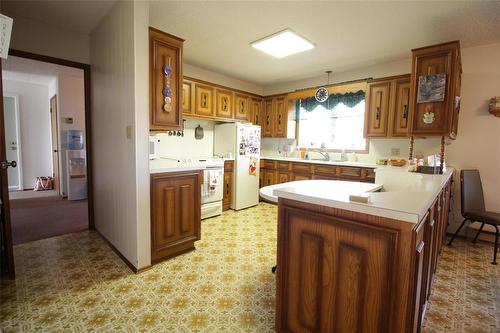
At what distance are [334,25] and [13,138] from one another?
6.97m

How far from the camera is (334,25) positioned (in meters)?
2.61

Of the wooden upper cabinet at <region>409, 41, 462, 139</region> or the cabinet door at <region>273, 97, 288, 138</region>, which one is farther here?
the cabinet door at <region>273, 97, 288, 138</region>

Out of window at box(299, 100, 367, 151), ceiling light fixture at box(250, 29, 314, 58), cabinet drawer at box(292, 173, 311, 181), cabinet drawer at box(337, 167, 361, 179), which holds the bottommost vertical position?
→ cabinet drawer at box(292, 173, 311, 181)

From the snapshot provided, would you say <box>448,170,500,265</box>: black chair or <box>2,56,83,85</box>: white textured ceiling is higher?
<box>2,56,83,85</box>: white textured ceiling

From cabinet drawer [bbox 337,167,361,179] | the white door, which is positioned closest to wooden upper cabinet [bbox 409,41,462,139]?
cabinet drawer [bbox 337,167,361,179]

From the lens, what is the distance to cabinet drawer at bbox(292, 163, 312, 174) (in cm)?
423

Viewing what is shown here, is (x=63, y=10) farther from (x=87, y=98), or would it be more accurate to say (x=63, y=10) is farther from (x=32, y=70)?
(x=32, y=70)

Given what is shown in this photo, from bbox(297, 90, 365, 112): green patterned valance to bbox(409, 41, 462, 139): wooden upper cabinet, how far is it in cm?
150

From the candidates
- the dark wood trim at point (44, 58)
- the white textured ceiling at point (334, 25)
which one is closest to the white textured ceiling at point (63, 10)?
the dark wood trim at point (44, 58)

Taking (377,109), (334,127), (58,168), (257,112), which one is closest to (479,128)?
(377,109)

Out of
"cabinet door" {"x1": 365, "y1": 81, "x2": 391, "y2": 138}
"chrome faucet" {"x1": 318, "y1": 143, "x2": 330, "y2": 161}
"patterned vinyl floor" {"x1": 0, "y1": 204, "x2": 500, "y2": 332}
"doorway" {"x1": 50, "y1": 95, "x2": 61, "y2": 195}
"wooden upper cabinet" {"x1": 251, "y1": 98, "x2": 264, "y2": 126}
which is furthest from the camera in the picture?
"doorway" {"x1": 50, "y1": 95, "x2": 61, "y2": 195}

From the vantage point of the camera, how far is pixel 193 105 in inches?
156

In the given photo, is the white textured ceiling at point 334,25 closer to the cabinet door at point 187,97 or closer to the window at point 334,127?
the cabinet door at point 187,97

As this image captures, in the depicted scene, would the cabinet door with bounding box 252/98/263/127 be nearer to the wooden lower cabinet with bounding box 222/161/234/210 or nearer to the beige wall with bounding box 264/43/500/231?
the wooden lower cabinet with bounding box 222/161/234/210
